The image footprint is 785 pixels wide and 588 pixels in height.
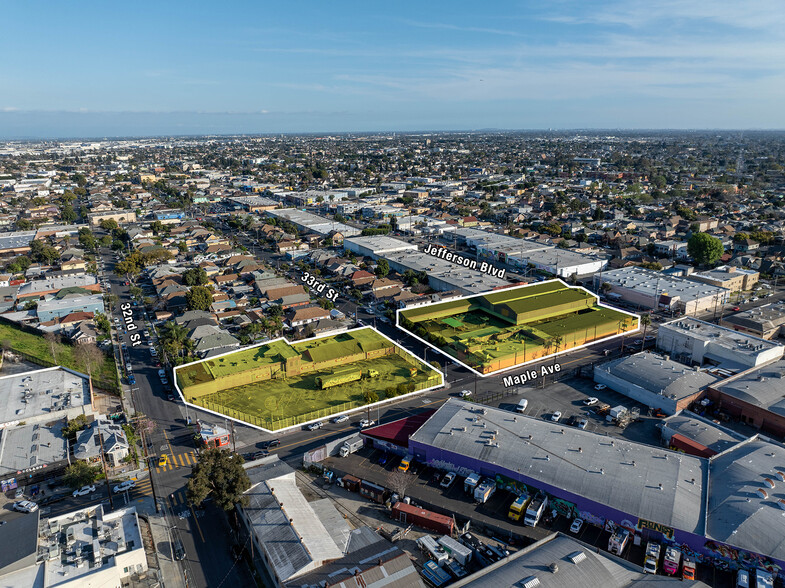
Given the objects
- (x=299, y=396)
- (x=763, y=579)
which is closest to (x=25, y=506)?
(x=299, y=396)

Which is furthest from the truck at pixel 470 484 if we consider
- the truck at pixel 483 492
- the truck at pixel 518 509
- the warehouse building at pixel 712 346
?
the warehouse building at pixel 712 346

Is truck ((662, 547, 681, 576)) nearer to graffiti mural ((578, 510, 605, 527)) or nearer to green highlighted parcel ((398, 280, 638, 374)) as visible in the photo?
graffiti mural ((578, 510, 605, 527))

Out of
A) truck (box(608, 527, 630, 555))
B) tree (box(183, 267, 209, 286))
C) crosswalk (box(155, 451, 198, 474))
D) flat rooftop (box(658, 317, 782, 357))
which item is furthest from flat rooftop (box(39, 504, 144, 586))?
flat rooftop (box(658, 317, 782, 357))

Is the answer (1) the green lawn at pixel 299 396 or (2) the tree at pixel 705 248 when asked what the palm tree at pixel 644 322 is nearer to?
(1) the green lawn at pixel 299 396

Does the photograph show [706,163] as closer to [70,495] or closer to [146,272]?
[146,272]

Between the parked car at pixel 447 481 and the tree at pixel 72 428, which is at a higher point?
the tree at pixel 72 428

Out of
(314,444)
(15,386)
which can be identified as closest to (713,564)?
(314,444)
